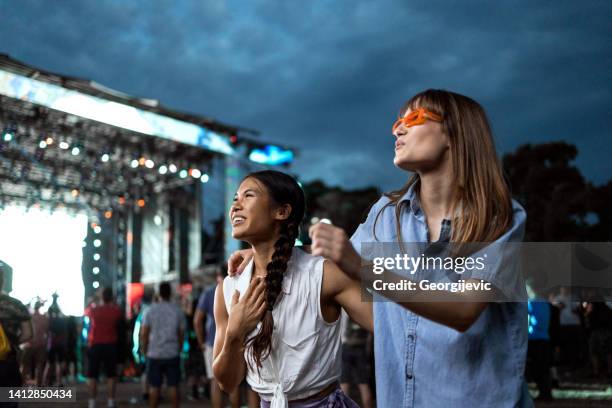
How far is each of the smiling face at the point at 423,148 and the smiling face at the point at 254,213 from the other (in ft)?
2.71

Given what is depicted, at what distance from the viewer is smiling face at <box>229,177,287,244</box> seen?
7.61 feet

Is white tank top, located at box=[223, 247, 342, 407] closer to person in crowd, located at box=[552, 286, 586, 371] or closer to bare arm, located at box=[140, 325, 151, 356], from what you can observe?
bare arm, located at box=[140, 325, 151, 356]

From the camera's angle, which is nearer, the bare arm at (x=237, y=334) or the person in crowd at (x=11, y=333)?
the bare arm at (x=237, y=334)

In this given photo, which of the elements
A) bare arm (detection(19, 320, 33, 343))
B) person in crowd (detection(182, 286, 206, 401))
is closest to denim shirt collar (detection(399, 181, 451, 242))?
bare arm (detection(19, 320, 33, 343))

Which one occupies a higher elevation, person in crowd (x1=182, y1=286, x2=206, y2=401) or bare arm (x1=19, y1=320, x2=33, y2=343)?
bare arm (x1=19, y1=320, x2=33, y2=343)

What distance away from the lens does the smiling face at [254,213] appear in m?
2.32

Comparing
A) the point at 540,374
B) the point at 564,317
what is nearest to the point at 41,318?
the point at 540,374

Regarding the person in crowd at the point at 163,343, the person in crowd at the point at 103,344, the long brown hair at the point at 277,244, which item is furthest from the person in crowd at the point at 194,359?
the long brown hair at the point at 277,244

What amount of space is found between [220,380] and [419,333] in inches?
38.3

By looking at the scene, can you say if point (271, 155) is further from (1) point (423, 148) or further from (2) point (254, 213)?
(1) point (423, 148)

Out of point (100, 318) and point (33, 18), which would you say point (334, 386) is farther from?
point (33, 18)

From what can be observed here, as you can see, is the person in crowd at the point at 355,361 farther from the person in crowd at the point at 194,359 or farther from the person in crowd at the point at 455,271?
the person in crowd at the point at 455,271

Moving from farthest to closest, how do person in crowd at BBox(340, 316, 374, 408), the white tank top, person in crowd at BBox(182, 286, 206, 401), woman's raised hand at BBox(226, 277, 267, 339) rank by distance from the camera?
1. person in crowd at BBox(182, 286, 206, 401)
2. person in crowd at BBox(340, 316, 374, 408)
3. the white tank top
4. woman's raised hand at BBox(226, 277, 267, 339)

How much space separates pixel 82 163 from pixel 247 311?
18373mm
